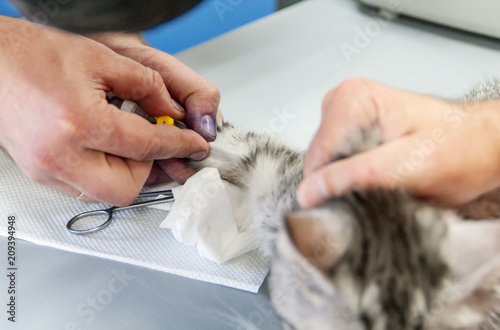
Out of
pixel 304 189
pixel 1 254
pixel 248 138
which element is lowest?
pixel 1 254

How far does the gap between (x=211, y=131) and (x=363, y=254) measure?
0.41 meters

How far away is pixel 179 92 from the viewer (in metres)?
0.76

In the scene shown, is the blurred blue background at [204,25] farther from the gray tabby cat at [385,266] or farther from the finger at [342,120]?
the gray tabby cat at [385,266]

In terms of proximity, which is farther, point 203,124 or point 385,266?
point 203,124

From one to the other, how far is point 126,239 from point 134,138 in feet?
0.50

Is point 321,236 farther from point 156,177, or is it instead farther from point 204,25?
point 204,25

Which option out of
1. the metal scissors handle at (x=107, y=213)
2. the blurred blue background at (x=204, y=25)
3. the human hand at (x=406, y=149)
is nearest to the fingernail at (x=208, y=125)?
the metal scissors handle at (x=107, y=213)

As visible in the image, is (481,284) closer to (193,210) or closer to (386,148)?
(386,148)

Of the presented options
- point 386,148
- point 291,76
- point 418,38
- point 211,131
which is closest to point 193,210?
point 211,131

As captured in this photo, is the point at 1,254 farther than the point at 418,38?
No

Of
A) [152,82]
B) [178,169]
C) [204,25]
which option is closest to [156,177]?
[178,169]

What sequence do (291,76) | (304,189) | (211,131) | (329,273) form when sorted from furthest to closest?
(291,76)
(211,131)
(304,189)
(329,273)

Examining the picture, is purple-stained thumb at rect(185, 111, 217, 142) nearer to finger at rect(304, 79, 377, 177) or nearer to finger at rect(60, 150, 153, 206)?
finger at rect(60, 150, 153, 206)

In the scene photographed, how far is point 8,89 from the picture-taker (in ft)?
2.00
